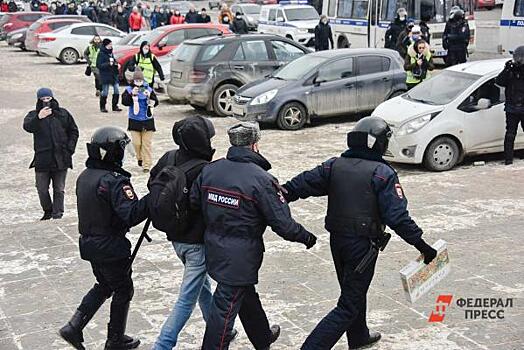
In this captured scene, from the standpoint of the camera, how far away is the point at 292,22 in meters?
29.9

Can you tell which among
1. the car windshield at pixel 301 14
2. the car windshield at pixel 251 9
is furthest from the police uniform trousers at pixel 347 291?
the car windshield at pixel 251 9

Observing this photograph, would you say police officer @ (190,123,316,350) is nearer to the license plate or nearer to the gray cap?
the gray cap

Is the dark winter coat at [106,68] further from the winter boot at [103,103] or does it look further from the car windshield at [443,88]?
the car windshield at [443,88]

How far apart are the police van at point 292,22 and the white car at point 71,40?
572 centimetres

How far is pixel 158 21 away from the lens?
3569 centimetres

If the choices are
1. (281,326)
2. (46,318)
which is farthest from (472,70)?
(46,318)

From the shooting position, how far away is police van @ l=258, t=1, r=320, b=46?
95.9 ft

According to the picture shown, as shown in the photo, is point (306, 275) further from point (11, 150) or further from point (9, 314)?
point (11, 150)

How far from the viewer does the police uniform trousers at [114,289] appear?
538 centimetres

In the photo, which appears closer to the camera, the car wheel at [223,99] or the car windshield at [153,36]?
the car wheel at [223,99]

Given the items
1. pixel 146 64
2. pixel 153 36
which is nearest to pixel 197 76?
pixel 146 64

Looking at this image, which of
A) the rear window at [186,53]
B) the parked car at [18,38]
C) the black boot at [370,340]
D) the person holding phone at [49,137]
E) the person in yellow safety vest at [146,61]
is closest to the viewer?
the black boot at [370,340]

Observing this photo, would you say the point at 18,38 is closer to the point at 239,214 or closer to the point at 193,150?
the point at 193,150

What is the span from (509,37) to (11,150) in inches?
496
